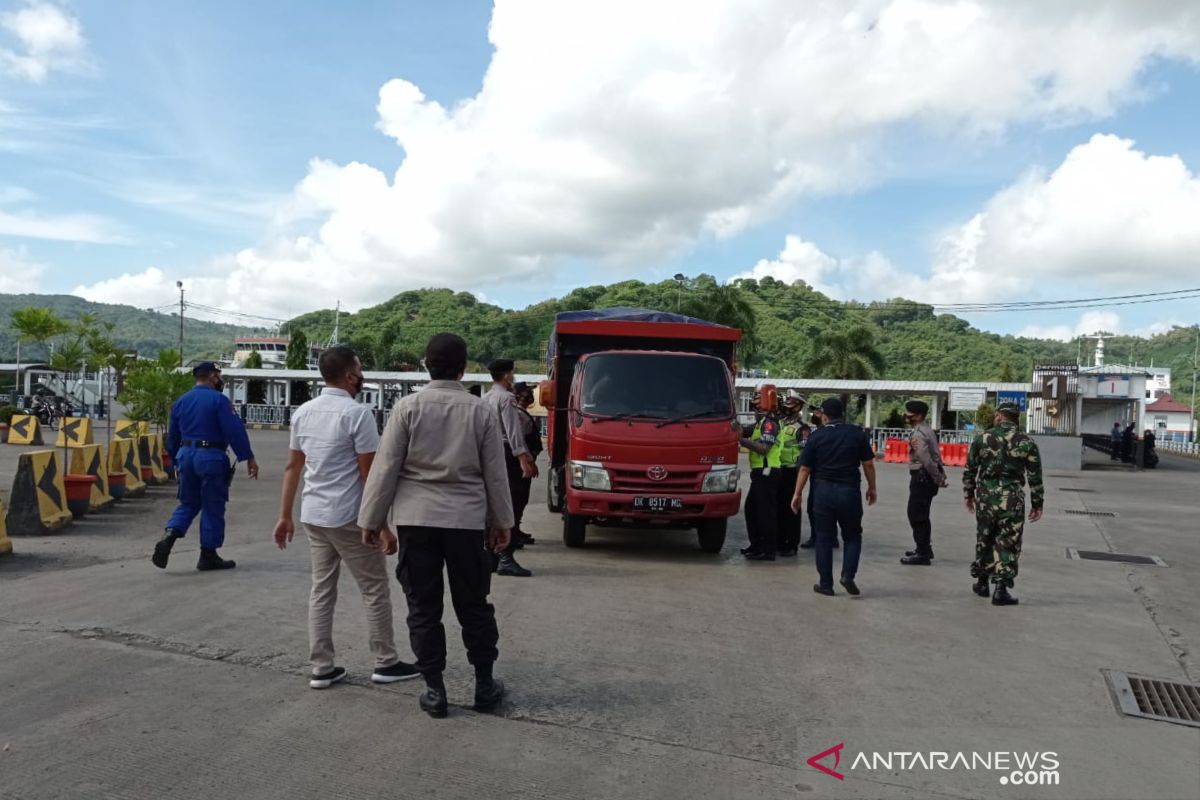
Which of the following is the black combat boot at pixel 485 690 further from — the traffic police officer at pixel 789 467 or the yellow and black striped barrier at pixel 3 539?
the yellow and black striped barrier at pixel 3 539

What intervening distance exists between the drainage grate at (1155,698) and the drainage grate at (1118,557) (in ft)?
18.2

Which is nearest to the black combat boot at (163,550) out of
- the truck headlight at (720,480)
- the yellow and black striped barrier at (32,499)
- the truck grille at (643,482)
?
the yellow and black striped barrier at (32,499)

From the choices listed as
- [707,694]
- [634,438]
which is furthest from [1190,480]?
[707,694]

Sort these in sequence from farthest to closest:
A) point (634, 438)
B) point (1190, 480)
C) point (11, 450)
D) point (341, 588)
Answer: point (1190, 480), point (11, 450), point (634, 438), point (341, 588)

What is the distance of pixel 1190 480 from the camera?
2731 centimetres

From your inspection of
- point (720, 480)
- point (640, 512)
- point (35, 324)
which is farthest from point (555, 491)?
point (35, 324)

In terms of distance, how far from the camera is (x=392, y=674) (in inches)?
195

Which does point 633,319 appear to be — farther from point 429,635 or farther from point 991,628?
point 429,635

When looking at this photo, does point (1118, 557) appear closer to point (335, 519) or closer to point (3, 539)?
point (335, 519)

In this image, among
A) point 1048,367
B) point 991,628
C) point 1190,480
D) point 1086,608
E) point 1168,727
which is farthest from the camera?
point 1048,367

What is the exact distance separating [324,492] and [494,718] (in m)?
1.53

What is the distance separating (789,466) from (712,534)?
3.82ft

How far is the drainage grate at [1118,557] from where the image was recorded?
10.7 metres

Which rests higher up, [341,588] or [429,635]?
[429,635]
